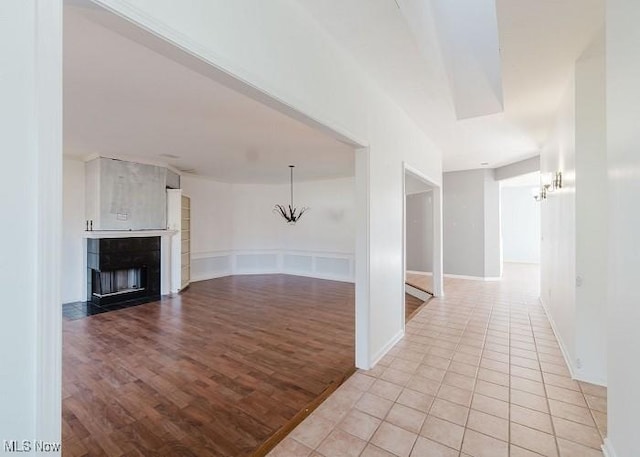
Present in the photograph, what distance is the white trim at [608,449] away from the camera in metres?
1.67

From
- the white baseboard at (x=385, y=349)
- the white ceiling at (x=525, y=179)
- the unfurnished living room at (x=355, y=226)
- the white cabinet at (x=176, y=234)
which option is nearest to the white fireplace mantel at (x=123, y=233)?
the unfurnished living room at (x=355, y=226)

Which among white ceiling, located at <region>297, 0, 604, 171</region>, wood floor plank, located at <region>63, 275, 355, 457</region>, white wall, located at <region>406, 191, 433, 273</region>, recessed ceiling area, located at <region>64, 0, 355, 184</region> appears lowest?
wood floor plank, located at <region>63, 275, 355, 457</region>

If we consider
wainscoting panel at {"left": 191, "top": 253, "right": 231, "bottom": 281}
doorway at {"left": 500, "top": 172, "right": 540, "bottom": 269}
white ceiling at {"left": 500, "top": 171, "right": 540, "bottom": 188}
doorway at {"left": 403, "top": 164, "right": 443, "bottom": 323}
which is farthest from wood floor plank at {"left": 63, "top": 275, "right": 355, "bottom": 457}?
doorway at {"left": 500, "top": 172, "right": 540, "bottom": 269}

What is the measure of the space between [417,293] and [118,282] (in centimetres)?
638

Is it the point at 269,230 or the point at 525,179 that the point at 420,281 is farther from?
the point at 269,230

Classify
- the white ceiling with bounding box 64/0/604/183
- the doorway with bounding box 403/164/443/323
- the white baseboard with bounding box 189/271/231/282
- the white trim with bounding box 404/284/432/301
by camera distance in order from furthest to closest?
the white baseboard with bounding box 189/271/231/282
the doorway with bounding box 403/164/443/323
the white trim with bounding box 404/284/432/301
the white ceiling with bounding box 64/0/604/183

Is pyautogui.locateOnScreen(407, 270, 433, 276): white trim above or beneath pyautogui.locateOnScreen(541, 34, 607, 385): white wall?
beneath

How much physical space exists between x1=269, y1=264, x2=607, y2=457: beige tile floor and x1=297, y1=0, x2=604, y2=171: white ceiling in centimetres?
293

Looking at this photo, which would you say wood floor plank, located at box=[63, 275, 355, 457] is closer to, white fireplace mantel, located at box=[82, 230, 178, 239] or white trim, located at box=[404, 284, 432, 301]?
white fireplace mantel, located at box=[82, 230, 178, 239]

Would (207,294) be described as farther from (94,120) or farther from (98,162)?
(94,120)

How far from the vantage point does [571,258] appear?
9.45 ft

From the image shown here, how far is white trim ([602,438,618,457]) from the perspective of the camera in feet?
5.47

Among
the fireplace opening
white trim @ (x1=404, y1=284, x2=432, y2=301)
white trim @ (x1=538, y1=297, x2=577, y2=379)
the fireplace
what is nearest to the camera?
white trim @ (x1=538, y1=297, x2=577, y2=379)

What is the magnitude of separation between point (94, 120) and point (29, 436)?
13.0 feet
